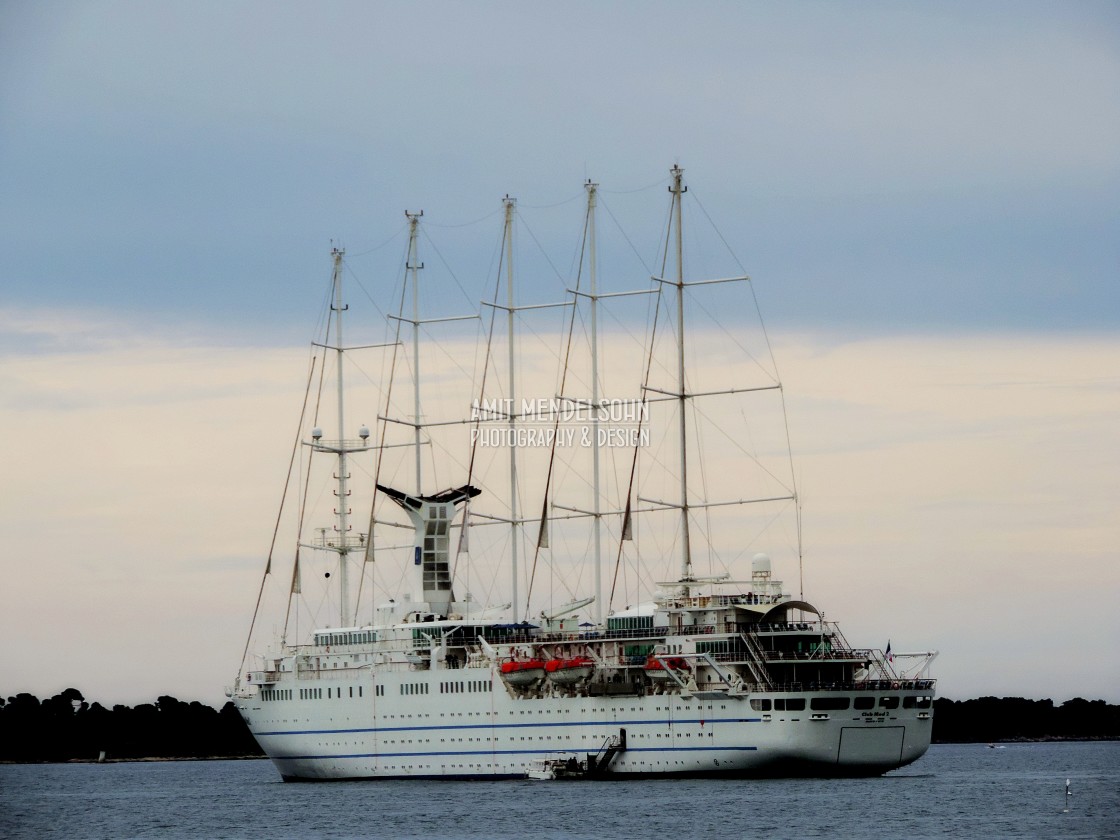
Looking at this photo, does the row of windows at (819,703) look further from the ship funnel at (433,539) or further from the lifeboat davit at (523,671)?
the ship funnel at (433,539)

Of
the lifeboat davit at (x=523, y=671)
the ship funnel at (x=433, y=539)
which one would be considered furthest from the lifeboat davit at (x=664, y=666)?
the ship funnel at (x=433, y=539)

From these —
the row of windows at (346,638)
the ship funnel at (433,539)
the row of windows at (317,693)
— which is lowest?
the row of windows at (317,693)

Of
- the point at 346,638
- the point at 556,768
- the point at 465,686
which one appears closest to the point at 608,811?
the point at 556,768

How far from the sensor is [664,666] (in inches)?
3123

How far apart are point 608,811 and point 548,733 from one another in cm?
1366

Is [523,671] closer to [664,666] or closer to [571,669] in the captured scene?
[571,669]

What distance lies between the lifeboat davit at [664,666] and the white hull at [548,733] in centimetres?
99

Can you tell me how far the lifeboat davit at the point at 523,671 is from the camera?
83.4 meters

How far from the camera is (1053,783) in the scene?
9381 cm

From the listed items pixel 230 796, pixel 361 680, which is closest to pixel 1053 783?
pixel 361 680

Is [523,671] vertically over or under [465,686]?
over

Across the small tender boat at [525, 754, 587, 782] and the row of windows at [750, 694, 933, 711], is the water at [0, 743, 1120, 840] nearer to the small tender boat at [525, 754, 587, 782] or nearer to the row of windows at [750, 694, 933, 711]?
the small tender boat at [525, 754, 587, 782]

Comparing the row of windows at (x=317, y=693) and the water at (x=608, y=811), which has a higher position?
the row of windows at (x=317, y=693)

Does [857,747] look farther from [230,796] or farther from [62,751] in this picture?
[62,751]
